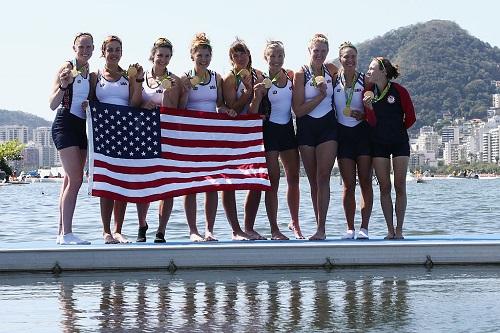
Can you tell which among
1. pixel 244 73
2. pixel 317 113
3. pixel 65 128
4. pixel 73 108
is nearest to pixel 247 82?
pixel 244 73

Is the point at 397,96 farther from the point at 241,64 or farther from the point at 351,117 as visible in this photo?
the point at 241,64

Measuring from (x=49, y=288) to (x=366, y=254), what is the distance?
126 inches

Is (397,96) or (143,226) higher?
(397,96)

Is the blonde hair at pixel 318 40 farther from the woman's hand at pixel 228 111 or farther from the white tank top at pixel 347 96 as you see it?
the woman's hand at pixel 228 111

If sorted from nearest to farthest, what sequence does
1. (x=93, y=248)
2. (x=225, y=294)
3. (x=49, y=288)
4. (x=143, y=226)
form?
(x=225, y=294)
(x=49, y=288)
(x=93, y=248)
(x=143, y=226)

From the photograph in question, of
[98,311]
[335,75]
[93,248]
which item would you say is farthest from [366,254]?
[98,311]

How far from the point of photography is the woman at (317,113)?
1062 centimetres

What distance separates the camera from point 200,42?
34.2 ft

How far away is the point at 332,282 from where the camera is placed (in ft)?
29.9

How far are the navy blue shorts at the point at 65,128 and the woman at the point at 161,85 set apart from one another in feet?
2.45

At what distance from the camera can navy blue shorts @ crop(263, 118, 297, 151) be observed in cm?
1073

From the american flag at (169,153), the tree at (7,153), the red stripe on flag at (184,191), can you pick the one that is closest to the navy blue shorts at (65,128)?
the american flag at (169,153)

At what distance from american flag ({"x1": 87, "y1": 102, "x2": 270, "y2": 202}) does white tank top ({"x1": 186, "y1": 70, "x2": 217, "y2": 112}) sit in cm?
9

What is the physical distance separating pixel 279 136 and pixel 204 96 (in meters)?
0.91
